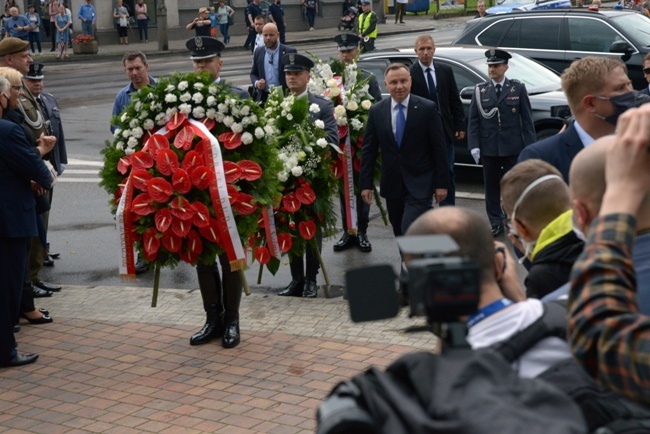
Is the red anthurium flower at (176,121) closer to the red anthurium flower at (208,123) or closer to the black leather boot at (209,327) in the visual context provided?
the red anthurium flower at (208,123)

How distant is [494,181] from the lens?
11.3 m

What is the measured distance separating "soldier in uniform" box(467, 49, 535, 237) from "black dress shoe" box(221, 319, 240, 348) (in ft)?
13.4

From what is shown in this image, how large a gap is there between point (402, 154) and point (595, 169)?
6311 millimetres

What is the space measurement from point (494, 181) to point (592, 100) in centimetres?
624

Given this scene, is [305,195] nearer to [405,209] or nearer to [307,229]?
[307,229]

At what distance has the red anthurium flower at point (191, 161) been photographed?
743cm

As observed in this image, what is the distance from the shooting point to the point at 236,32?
44.7 meters

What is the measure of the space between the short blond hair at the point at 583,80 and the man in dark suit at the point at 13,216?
4099mm

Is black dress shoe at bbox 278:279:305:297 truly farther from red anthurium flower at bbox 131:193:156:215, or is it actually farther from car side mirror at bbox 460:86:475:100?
car side mirror at bbox 460:86:475:100

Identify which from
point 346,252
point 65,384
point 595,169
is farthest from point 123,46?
point 595,169

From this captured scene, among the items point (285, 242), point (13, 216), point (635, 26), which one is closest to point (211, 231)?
point (13, 216)

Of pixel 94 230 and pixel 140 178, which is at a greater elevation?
pixel 140 178

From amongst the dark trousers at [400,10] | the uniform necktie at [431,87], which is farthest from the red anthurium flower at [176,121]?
the dark trousers at [400,10]

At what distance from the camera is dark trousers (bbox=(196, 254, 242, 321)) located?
7.75 m
